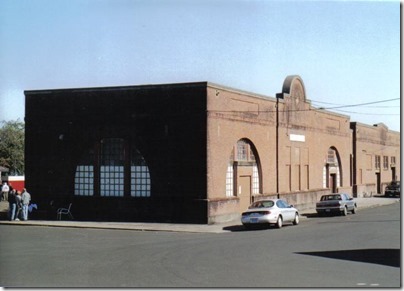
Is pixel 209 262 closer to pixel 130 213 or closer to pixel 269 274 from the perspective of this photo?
pixel 269 274

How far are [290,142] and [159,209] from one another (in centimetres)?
1311

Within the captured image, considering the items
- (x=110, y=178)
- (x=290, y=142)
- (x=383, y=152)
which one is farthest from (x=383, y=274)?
(x=383, y=152)

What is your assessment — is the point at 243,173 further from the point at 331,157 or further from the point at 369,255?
the point at 331,157

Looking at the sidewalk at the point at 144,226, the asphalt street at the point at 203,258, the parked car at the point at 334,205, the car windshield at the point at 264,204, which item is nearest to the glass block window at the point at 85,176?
the sidewalk at the point at 144,226

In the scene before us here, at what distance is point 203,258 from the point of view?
16.8 meters

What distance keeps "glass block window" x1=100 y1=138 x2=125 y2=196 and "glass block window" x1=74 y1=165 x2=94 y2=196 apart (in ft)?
2.15

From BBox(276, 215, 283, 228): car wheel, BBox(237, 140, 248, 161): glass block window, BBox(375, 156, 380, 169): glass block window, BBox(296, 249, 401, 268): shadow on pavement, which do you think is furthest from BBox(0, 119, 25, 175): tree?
BBox(296, 249, 401, 268): shadow on pavement

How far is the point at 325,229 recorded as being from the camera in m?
25.9

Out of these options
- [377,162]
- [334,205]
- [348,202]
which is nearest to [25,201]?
[334,205]

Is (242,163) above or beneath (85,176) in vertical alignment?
above

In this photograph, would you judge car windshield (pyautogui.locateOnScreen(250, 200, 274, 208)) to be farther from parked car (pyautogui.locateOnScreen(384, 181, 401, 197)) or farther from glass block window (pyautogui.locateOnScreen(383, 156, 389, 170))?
glass block window (pyautogui.locateOnScreen(383, 156, 389, 170))

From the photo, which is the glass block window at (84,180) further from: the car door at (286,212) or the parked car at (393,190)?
the parked car at (393,190)

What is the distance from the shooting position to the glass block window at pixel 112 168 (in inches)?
1270

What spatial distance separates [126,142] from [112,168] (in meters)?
1.70
